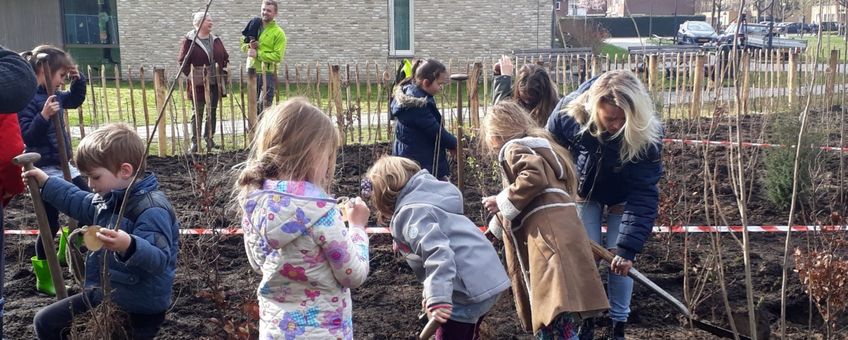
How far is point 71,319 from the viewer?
10.2 feet

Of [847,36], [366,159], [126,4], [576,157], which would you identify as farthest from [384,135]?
[126,4]

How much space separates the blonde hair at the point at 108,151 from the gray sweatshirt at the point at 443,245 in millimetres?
950

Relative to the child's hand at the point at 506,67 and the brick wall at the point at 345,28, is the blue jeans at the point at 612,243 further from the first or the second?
the brick wall at the point at 345,28

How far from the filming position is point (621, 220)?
3750 millimetres

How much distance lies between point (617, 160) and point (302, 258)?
1660 mm

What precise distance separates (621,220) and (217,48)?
25.2 ft

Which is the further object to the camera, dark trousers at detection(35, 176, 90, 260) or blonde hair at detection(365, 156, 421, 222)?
dark trousers at detection(35, 176, 90, 260)

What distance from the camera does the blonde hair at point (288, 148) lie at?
246cm

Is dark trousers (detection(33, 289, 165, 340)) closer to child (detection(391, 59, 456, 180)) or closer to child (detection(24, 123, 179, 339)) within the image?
child (detection(24, 123, 179, 339))

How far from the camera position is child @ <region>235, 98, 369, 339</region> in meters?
2.42

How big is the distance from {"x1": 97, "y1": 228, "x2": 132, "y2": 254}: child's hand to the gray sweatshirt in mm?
929

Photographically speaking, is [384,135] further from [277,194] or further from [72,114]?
[277,194]

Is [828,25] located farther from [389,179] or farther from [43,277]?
[43,277]

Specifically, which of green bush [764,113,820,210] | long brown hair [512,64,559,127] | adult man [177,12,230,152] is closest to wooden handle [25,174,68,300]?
long brown hair [512,64,559,127]
